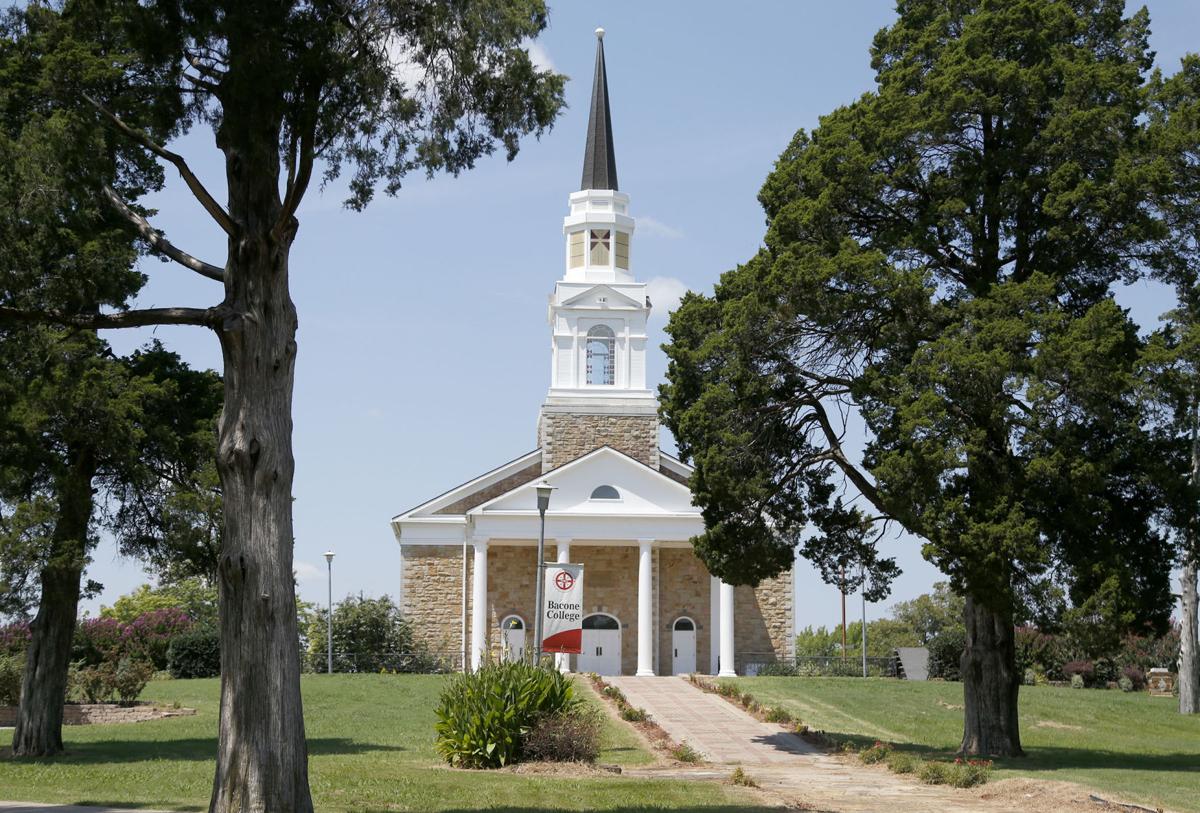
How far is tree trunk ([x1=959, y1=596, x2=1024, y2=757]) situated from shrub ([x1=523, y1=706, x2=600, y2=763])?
6.40 metres

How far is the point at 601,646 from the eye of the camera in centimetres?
4266

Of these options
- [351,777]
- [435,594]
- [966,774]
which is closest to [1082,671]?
[435,594]

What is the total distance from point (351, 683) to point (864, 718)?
1376cm

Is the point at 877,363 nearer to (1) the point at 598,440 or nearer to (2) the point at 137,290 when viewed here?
(2) the point at 137,290

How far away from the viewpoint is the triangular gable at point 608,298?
152 feet

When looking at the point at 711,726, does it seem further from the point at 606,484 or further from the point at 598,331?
the point at 598,331

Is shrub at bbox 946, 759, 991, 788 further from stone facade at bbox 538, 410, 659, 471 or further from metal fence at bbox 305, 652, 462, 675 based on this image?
stone facade at bbox 538, 410, 659, 471

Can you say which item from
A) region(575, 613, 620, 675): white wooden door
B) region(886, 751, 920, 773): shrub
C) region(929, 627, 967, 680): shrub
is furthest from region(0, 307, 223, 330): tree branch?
region(929, 627, 967, 680): shrub

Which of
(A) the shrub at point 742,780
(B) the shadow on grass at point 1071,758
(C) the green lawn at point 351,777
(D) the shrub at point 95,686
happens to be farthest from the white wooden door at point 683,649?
(A) the shrub at point 742,780

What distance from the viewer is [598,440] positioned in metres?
46.1

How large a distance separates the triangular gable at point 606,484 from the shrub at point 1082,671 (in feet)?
39.8

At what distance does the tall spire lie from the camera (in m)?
47.3

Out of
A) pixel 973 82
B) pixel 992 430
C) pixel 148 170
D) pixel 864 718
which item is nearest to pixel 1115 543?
pixel 992 430

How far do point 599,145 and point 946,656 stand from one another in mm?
20923
